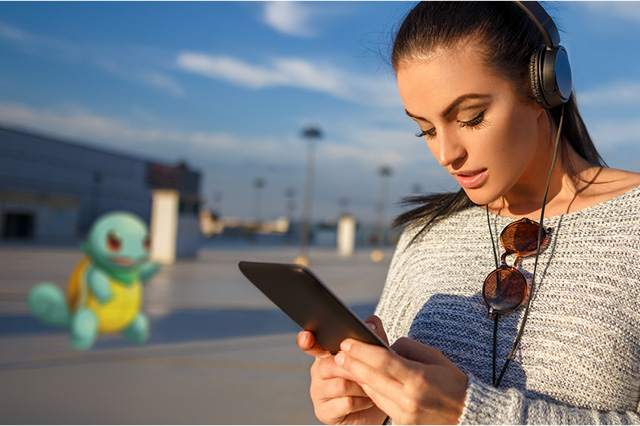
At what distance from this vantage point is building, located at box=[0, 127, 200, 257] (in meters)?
30.9

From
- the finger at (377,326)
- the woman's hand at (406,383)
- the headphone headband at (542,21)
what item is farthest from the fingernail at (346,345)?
the headphone headband at (542,21)

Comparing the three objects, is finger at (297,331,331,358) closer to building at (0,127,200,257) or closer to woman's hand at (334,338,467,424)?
woman's hand at (334,338,467,424)

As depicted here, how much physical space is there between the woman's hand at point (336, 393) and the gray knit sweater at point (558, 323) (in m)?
0.24

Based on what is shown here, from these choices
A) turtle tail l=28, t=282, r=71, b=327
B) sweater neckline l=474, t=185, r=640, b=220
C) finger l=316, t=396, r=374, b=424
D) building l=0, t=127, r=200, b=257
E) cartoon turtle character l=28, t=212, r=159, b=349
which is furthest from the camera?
building l=0, t=127, r=200, b=257

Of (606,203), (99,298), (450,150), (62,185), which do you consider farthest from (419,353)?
(62,185)

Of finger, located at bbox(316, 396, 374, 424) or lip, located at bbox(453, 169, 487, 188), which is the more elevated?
lip, located at bbox(453, 169, 487, 188)

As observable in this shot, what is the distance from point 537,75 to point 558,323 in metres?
0.56

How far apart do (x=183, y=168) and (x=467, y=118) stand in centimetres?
5101

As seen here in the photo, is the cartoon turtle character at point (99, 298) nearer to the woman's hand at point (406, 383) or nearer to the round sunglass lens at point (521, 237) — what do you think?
the round sunglass lens at point (521, 237)

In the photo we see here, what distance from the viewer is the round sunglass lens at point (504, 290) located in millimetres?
1218

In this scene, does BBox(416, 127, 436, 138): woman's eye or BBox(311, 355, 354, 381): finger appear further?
BBox(416, 127, 436, 138): woman's eye

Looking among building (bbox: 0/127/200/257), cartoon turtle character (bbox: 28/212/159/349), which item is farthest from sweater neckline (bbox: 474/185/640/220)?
building (bbox: 0/127/200/257)

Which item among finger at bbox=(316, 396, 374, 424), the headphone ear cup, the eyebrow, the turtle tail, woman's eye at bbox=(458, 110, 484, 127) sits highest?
the headphone ear cup

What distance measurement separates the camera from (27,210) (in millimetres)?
30797
